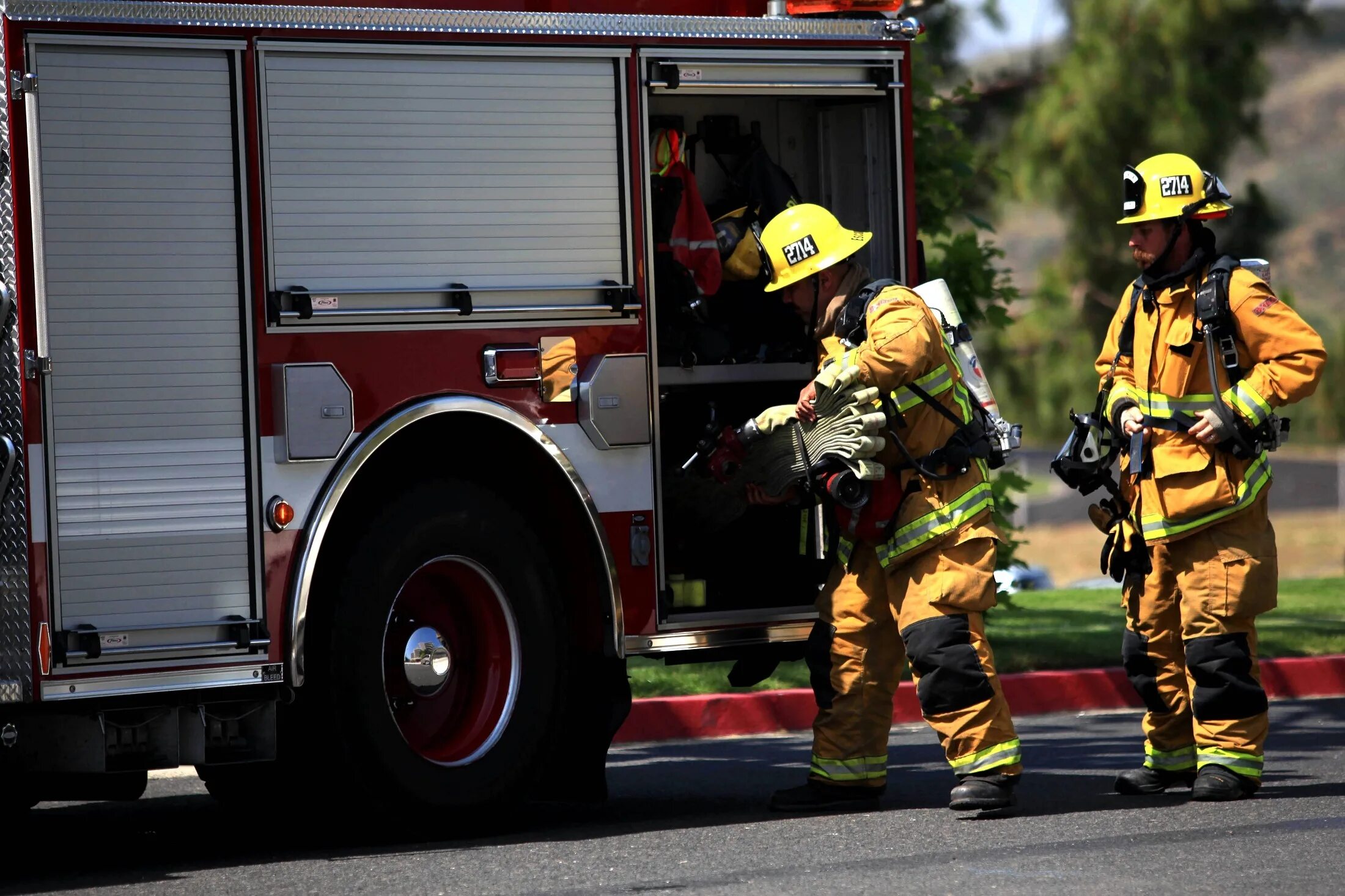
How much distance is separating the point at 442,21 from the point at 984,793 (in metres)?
2.82

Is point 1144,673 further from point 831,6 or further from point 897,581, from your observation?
point 831,6

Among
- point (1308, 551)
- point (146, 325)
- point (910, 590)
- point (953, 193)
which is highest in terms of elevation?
point (953, 193)

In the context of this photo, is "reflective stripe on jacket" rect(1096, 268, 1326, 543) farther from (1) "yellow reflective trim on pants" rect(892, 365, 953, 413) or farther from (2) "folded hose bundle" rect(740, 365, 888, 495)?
(2) "folded hose bundle" rect(740, 365, 888, 495)

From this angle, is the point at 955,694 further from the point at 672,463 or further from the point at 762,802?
the point at 672,463

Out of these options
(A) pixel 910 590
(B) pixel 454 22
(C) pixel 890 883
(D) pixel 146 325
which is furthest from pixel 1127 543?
(D) pixel 146 325

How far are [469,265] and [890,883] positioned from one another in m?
2.25

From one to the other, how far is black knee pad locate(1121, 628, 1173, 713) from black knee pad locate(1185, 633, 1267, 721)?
27cm

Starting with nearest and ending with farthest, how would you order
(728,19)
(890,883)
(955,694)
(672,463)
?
(890,883)
(955,694)
(728,19)
(672,463)

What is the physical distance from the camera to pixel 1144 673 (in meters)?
6.71

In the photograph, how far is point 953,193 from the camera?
10.5m

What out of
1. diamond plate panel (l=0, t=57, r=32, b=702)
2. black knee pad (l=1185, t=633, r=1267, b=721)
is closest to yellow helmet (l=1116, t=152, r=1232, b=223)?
black knee pad (l=1185, t=633, r=1267, b=721)

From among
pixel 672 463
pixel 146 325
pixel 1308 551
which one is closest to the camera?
pixel 146 325

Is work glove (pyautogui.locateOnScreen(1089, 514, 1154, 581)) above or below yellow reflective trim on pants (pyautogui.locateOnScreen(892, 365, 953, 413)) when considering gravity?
below

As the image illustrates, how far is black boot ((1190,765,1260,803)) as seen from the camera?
6391 millimetres
